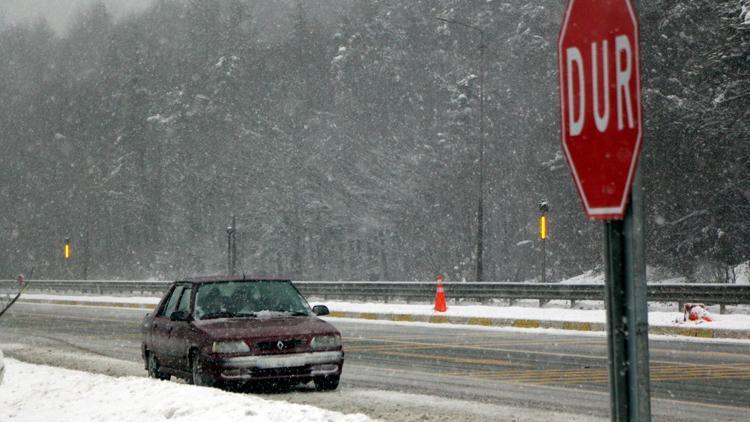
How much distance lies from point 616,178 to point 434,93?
7075 centimetres

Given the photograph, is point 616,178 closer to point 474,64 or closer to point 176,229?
point 474,64

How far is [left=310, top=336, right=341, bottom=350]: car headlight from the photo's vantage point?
1194 cm

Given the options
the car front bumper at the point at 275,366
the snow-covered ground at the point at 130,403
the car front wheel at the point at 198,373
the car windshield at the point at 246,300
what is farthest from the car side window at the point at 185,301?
the car front bumper at the point at 275,366

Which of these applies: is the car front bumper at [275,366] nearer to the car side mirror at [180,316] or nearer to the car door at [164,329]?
the car side mirror at [180,316]

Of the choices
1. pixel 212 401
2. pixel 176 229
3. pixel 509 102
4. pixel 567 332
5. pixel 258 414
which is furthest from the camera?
pixel 176 229

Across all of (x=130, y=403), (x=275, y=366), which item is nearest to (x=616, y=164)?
(x=130, y=403)

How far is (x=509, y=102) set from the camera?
67.4 meters

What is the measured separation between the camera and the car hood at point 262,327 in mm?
11836

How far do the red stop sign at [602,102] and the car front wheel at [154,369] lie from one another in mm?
10884

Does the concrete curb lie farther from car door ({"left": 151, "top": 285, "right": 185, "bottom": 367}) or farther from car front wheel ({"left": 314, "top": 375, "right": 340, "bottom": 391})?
car door ({"left": 151, "top": 285, "right": 185, "bottom": 367})

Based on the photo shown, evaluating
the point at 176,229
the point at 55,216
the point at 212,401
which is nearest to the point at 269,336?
the point at 212,401

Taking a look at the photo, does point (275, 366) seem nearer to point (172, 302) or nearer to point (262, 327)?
point (262, 327)

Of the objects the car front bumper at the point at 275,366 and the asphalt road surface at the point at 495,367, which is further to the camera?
the car front bumper at the point at 275,366

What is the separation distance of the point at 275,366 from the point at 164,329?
2392 mm
